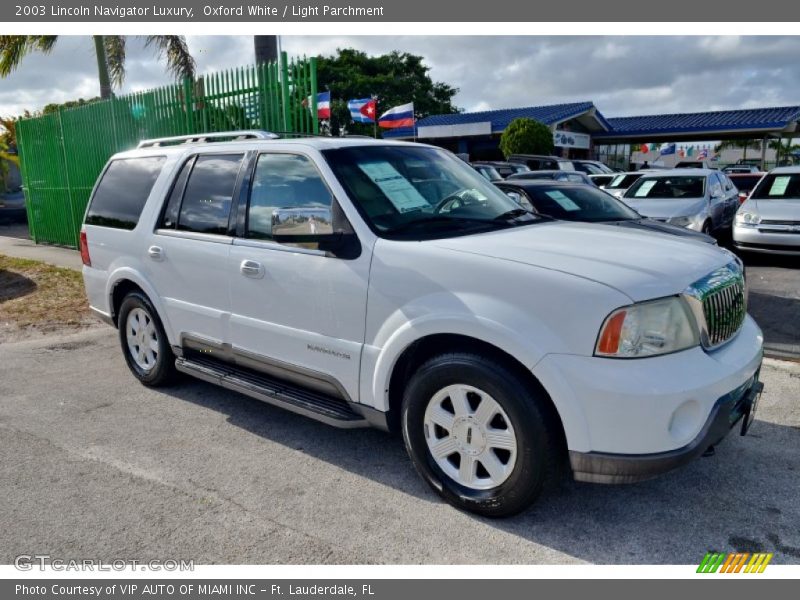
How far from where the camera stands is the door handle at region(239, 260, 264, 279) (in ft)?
13.1

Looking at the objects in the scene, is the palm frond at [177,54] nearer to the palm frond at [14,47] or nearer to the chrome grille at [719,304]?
the palm frond at [14,47]

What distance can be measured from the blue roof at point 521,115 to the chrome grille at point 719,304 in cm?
2656

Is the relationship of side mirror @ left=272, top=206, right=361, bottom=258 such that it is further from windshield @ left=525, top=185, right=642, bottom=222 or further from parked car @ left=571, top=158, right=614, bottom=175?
parked car @ left=571, top=158, right=614, bottom=175

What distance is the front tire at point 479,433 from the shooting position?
2.93 meters

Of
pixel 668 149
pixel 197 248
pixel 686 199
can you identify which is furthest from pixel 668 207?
pixel 668 149

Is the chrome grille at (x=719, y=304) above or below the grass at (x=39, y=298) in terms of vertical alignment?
above

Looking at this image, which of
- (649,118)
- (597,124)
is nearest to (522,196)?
(597,124)

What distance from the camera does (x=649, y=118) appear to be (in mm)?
35344

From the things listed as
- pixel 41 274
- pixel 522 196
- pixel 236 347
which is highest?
pixel 522 196

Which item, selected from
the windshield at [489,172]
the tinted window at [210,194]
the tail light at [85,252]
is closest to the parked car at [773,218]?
the windshield at [489,172]

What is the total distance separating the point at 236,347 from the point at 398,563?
6.38 feet

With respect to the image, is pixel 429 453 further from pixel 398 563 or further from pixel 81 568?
pixel 81 568

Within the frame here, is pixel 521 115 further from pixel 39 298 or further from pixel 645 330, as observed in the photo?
pixel 645 330
